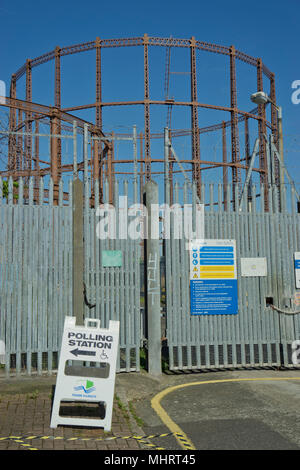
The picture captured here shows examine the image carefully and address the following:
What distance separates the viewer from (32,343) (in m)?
7.40

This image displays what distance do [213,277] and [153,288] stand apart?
1.19 metres

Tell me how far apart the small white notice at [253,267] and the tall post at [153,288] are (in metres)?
1.74

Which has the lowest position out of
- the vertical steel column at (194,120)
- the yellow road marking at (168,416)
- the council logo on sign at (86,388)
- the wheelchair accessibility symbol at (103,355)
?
the yellow road marking at (168,416)

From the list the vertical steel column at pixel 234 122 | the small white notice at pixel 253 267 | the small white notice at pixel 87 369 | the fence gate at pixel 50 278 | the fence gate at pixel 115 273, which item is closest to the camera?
the small white notice at pixel 87 369

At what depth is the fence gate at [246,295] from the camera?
8172 millimetres

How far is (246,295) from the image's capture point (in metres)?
8.51

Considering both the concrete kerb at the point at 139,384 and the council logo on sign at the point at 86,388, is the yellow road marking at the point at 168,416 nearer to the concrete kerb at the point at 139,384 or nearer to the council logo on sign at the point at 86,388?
the concrete kerb at the point at 139,384

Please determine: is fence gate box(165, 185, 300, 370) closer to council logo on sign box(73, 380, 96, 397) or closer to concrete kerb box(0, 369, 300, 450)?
concrete kerb box(0, 369, 300, 450)

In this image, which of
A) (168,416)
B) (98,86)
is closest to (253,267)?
(168,416)

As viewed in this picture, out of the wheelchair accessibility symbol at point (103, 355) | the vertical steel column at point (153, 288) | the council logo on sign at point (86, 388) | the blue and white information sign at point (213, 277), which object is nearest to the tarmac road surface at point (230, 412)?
the vertical steel column at point (153, 288)

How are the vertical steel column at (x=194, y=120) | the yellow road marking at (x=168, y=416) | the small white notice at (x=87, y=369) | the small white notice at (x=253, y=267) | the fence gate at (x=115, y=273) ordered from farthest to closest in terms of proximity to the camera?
1. the vertical steel column at (x=194, y=120)
2. the small white notice at (x=253, y=267)
3. the fence gate at (x=115, y=273)
4. the small white notice at (x=87, y=369)
5. the yellow road marking at (x=168, y=416)

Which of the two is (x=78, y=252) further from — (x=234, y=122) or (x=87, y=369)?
(x=234, y=122)

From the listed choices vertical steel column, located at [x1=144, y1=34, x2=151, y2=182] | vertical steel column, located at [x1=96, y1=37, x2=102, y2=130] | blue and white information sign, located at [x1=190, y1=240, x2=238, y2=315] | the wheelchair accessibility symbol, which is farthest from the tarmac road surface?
vertical steel column, located at [x1=96, y1=37, x2=102, y2=130]
